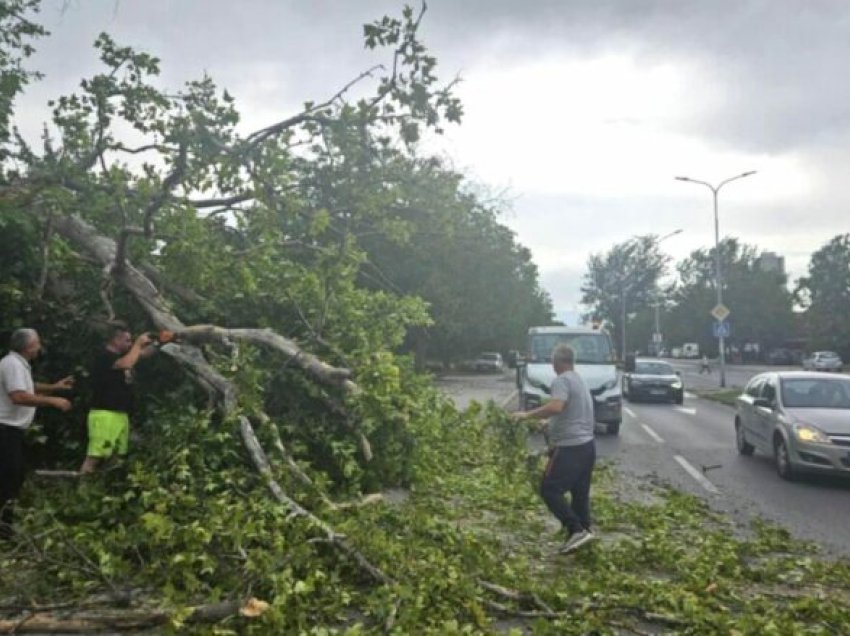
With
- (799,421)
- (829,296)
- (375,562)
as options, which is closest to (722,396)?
(799,421)

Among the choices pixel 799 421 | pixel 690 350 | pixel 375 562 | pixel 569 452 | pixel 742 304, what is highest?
pixel 742 304

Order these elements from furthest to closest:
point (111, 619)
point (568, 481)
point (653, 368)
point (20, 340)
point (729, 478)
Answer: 1. point (653, 368)
2. point (729, 478)
3. point (568, 481)
4. point (20, 340)
5. point (111, 619)

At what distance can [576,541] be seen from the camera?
6.55 m

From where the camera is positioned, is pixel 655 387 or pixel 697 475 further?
pixel 655 387

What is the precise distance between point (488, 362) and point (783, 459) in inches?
2042

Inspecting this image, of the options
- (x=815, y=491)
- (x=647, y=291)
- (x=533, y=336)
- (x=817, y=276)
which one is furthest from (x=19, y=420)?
(x=647, y=291)

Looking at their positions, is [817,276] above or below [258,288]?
above

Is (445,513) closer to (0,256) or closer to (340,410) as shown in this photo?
(340,410)

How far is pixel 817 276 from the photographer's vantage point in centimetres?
8062

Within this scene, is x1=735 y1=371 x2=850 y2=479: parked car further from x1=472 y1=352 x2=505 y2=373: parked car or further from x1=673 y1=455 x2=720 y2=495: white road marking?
x1=472 y1=352 x2=505 y2=373: parked car

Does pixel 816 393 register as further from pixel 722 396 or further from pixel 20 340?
pixel 722 396

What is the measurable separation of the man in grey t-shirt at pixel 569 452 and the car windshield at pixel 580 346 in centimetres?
959

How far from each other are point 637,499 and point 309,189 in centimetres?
535

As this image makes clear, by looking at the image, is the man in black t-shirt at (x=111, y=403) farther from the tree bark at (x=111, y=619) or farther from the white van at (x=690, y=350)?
the white van at (x=690, y=350)
